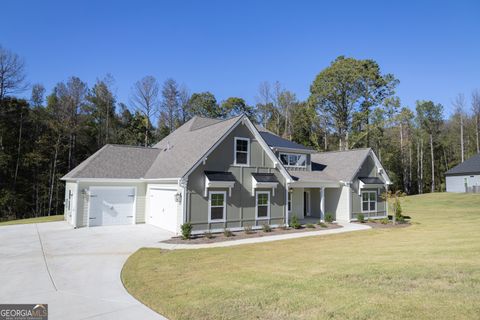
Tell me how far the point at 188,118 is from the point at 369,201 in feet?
96.6

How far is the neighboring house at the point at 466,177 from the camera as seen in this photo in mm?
39347

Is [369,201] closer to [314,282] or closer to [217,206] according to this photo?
[217,206]

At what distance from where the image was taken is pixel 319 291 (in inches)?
255

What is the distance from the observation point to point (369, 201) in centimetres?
2342

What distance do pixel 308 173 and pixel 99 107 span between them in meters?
29.0

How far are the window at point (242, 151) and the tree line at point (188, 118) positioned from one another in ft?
67.0

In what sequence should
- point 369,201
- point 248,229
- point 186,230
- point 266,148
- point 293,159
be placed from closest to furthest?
point 186,230 < point 248,229 < point 266,148 < point 293,159 < point 369,201

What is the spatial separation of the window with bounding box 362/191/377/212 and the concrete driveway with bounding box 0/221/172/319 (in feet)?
50.0

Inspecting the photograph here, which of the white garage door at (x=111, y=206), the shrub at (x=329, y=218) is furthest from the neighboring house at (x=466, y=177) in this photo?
the white garage door at (x=111, y=206)

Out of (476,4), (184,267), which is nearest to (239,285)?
(184,267)

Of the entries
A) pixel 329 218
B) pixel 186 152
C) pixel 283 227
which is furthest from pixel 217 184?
pixel 329 218

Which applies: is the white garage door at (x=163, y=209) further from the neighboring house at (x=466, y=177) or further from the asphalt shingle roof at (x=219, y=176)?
the neighboring house at (x=466, y=177)

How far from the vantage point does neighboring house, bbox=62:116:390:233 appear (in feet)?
52.5

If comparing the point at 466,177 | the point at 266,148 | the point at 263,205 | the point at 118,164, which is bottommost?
the point at 263,205
